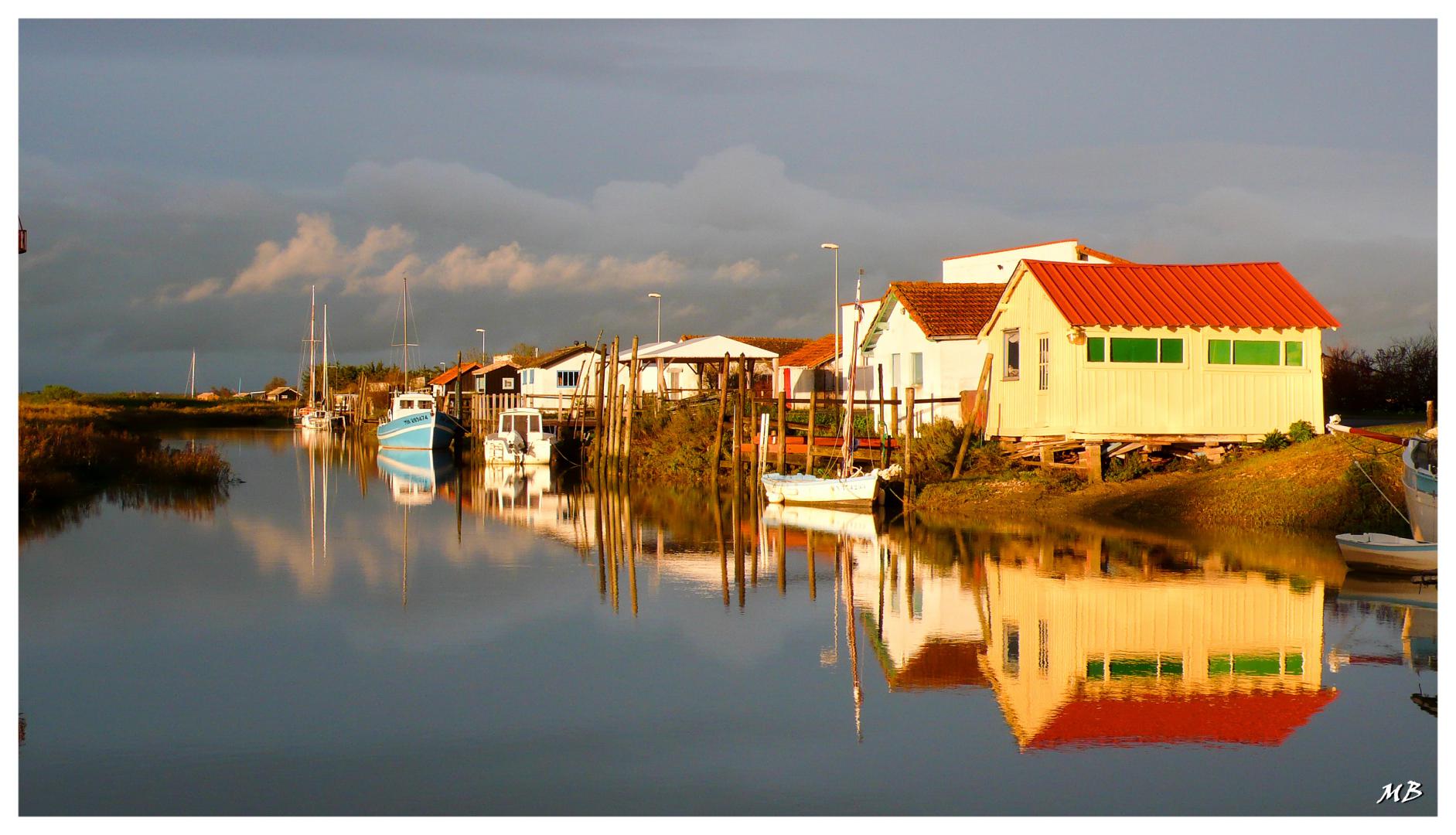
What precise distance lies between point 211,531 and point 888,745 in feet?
70.1

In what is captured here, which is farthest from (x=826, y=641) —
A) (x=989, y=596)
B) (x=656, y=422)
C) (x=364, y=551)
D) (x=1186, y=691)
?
(x=656, y=422)

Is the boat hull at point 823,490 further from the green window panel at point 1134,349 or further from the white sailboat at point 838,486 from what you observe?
the green window panel at point 1134,349

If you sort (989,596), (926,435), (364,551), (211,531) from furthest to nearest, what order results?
1. (926,435)
2. (211,531)
3. (364,551)
4. (989,596)

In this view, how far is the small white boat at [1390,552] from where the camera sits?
19.2 meters

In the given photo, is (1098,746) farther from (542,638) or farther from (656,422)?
(656,422)

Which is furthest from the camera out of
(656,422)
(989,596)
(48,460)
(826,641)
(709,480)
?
(656,422)

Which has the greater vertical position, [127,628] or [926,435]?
[926,435]

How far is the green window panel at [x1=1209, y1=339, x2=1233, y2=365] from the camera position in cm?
3009

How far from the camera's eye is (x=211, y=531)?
2939 centimetres

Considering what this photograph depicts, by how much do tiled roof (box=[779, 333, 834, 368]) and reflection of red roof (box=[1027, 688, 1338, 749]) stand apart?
40.8 meters

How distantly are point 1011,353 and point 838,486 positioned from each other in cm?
546
